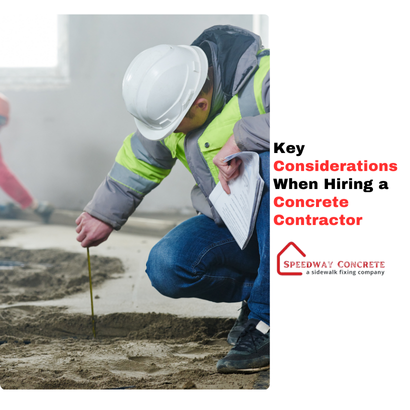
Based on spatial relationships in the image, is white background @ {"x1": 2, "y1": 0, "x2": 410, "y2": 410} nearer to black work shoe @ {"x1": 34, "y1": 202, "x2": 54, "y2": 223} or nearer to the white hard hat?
the white hard hat

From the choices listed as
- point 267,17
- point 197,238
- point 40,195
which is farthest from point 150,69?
point 40,195

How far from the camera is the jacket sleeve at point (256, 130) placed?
827mm

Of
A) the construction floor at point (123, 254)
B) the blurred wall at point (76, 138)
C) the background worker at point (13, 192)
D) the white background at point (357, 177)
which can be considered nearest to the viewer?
the white background at point (357, 177)

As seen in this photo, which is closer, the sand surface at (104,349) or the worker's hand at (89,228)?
the sand surface at (104,349)

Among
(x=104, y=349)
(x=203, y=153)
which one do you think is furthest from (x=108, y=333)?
(x=203, y=153)

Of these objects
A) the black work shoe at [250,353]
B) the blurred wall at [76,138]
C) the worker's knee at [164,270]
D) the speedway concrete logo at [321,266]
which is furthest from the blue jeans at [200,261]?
the blurred wall at [76,138]

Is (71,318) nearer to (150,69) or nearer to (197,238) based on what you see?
(197,238)

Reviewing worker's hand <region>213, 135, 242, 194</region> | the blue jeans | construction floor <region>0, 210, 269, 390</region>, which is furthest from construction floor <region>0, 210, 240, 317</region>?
worker's hand <region>213, 135, 242, 194</region>

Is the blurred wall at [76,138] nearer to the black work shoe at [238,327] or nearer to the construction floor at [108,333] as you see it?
the construction floor at [108,333]

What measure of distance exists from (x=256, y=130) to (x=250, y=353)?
1.44 ft

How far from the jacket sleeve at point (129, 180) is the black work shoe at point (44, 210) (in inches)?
Answer: 48.9

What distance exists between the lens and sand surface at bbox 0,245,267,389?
0.88 m

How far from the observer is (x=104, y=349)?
1.10 meters

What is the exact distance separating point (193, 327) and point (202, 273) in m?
0.28
